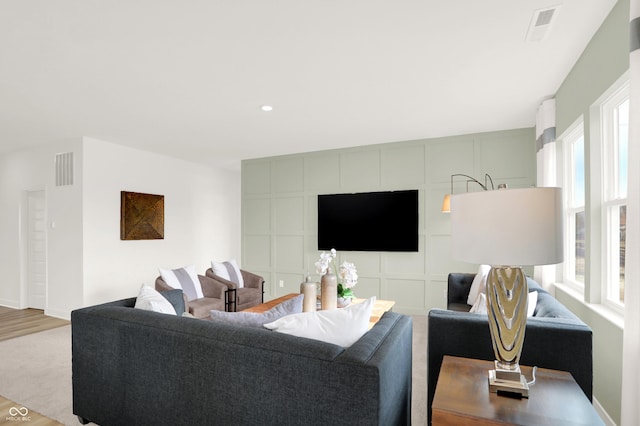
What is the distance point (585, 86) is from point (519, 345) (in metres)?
2.10

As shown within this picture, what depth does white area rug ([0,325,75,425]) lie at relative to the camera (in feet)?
8.08

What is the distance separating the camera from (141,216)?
536 cm

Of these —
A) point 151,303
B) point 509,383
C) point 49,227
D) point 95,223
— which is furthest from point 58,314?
point 509,383

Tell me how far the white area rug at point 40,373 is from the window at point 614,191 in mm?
3600

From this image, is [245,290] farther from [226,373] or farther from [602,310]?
[602,310]

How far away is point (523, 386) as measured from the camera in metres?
1.42

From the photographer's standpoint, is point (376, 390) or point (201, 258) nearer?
point (376, 390)

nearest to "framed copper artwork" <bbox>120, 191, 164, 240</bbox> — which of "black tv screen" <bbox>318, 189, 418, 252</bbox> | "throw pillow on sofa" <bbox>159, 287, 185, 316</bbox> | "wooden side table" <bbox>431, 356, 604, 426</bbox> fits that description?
"black tv screen" <bbox>318, 189, 418, 252</bbox>

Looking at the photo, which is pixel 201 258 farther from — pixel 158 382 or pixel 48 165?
pixel 158 382

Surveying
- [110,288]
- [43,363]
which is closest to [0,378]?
[43,363]

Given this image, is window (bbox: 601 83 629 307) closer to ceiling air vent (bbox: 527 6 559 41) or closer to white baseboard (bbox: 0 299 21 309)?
ceiling air vent (bbox: 527 6 559 41)

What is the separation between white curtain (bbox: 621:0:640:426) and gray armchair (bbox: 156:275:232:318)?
11.6ft

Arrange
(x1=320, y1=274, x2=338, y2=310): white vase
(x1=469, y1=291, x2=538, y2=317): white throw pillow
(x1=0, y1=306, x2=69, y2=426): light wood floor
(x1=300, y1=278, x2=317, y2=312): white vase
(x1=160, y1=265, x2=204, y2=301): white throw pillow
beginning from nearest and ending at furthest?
(x1=469, y1=291, x2=538, y2=317): white throw pillow < (x1=0, y1=306, x2=69, y2=426): light wood floor < (x1=300, y1=278, x2=317, y2=312): white vase < (x1=320, y1=274, x2=338, y2=310): white vase < (x1=160, y1=265, x2=204, y2=301): white throw pillow

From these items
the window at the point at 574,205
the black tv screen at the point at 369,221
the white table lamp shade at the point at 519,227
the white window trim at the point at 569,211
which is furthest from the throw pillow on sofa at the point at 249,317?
the black tv screen at the point at 369,221
